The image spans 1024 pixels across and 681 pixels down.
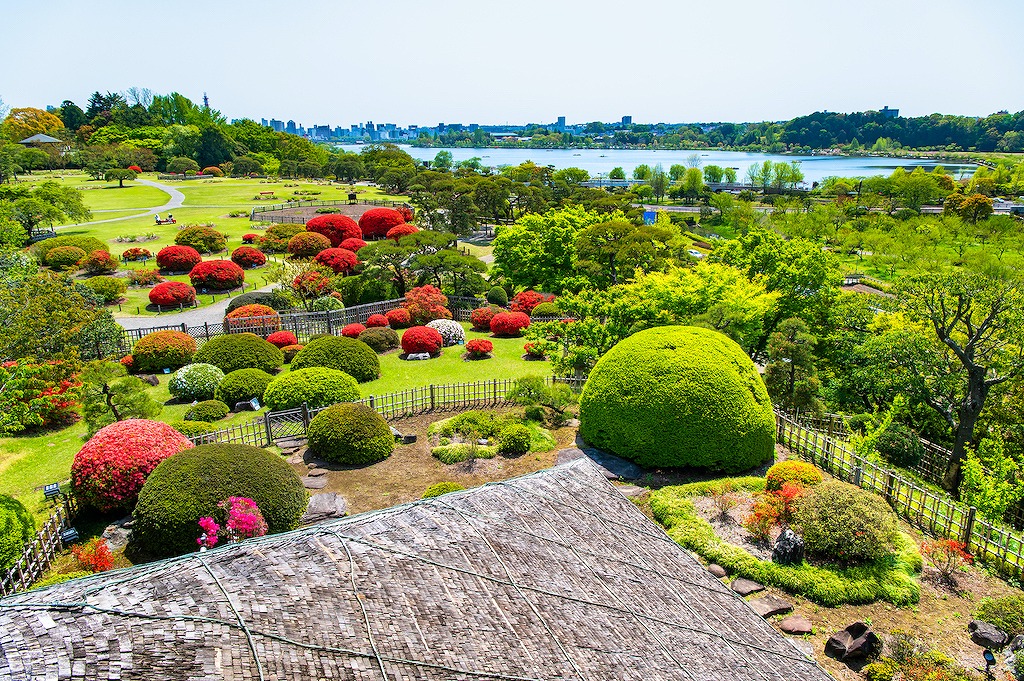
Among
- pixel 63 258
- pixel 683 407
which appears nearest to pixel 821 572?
pixel 683 407

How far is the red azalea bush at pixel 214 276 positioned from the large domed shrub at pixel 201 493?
89.5ft

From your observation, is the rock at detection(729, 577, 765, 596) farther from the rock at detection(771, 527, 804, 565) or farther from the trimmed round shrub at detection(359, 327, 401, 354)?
the trimmed round shrub at detection(359, 327, 401, 354)

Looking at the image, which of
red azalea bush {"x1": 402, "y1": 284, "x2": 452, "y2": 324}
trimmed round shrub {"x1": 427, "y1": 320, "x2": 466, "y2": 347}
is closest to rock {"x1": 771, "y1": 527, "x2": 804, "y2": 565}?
trimmed round shrub {"x1": 427, "y1": 320, "x2": 466, "y2": 347}

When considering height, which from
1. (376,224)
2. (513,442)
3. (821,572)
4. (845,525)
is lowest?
(821,572)

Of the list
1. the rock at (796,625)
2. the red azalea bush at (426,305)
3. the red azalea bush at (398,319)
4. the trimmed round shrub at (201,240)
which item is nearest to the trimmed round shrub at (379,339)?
the red azalea bush at (398,319)

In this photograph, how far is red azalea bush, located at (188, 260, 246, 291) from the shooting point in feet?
124

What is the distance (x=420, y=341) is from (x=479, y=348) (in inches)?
105

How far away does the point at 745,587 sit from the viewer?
41.1ft

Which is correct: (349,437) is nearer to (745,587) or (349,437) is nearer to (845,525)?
(745,587)

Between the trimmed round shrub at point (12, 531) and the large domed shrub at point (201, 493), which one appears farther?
the large domed shrub at point (201, 493)

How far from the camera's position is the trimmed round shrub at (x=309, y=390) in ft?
65.8

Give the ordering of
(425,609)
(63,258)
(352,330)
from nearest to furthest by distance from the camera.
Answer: (425,609)
(352,330)
(63,258)

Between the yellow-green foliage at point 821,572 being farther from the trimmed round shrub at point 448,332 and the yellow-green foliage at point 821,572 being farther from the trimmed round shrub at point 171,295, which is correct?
the trimmed round shrub at point 171,295

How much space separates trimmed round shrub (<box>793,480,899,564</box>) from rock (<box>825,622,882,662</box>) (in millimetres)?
2255
